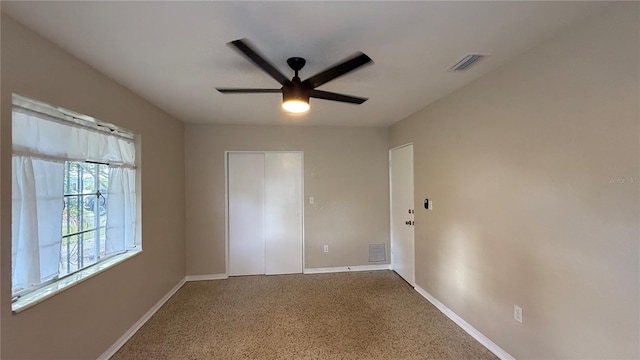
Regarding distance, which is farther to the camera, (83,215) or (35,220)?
(83,215)

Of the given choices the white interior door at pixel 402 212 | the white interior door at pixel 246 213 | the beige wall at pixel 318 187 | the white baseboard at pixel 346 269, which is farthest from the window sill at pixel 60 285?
the white interior door at pixel 402 212

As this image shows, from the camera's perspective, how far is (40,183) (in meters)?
1.60

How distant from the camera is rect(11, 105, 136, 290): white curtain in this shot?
1.47m

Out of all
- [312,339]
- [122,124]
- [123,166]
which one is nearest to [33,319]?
[123,166]

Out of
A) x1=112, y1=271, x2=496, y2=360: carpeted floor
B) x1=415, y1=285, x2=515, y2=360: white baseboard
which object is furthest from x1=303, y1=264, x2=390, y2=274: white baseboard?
x1=415, y1=285, x2=515, y2=360: white baseboard

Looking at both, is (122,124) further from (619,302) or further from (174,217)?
(619,302)

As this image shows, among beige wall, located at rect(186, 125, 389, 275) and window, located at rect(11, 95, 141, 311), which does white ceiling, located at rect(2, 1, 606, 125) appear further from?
beige wall, located at rect(186, 125, 389, 275)

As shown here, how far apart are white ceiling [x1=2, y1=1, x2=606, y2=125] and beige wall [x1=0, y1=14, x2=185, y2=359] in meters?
0.16

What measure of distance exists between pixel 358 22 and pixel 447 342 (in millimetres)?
2671

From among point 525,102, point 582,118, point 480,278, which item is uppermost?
point 525,102

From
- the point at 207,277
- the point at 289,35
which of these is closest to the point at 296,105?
the point at 289,35

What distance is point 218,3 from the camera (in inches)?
52.3

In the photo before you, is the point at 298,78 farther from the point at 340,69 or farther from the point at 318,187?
the point at 318,187

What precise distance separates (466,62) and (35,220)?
3.09 metres
